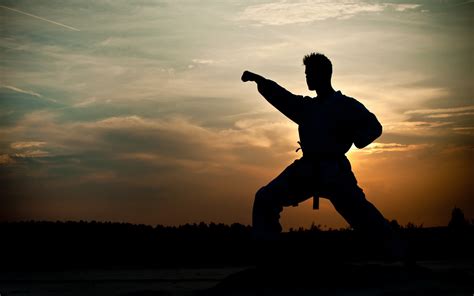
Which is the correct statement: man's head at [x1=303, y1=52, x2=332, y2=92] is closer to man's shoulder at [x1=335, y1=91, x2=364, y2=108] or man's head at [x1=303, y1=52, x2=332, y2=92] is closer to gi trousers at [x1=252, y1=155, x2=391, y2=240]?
man's shoulder at [x1=335, y1=91, x2=364, y2=108]

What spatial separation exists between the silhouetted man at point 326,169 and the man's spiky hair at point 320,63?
0.04 feet

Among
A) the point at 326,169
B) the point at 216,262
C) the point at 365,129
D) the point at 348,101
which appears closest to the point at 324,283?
the point at 326,169

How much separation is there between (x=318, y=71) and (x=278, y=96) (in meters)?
0.57

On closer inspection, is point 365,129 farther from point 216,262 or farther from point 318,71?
point 216,262

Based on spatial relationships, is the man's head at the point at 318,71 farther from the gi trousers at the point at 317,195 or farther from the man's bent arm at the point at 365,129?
the gi trousers at the point at 317,195

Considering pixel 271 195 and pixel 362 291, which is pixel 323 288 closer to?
pixel 362 291

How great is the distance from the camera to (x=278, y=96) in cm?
815

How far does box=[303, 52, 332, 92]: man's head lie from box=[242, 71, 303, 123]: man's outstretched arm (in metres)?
0.26

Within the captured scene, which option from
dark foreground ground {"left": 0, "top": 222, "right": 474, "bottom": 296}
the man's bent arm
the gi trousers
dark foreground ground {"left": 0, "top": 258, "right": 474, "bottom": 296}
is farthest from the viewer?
the man's bent arm

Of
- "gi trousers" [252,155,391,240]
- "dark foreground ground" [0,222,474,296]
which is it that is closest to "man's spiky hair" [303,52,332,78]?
"gi trousers" [252,155,391,240]

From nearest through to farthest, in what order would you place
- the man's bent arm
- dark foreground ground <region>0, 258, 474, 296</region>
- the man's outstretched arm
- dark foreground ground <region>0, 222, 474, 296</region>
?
dark foreground ground <region>0, 258, 474, 296</region> < dark foreground ground <region>0, 222, 474, 296</region> < the man's bent arm < the man's outstretched arm

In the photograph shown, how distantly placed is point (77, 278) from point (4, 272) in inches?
76.6

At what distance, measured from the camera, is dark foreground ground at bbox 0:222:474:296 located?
7.12 m

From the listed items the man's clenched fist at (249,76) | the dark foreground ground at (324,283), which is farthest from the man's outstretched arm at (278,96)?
the dark foreground ground at (324,283)
